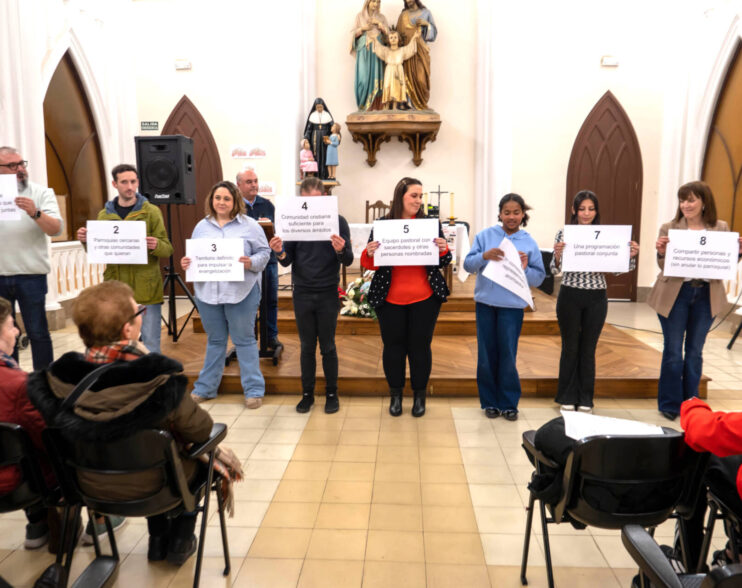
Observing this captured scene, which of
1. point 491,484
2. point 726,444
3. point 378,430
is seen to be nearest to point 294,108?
point 378,430

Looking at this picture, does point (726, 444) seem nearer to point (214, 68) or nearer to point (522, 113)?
point (522, 113)

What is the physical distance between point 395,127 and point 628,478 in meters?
7.30

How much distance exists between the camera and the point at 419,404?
407cm

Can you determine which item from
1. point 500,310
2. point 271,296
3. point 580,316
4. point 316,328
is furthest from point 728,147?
point 316,328

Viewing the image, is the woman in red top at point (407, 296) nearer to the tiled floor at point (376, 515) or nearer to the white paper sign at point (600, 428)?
the tiled floor at point (376, 515)

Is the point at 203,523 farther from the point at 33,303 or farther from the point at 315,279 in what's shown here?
the point at 33,303

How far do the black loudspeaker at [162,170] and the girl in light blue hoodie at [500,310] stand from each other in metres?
2.70

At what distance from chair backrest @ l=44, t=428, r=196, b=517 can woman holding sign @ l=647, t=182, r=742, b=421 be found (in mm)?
3218

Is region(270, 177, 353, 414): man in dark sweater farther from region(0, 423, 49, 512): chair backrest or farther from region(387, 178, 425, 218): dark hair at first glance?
region(0, 423, 49, 512): chair backrest

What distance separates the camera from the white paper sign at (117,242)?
3.93 meters

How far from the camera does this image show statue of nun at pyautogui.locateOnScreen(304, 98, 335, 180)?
8273 mm

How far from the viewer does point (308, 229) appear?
12.5 feet

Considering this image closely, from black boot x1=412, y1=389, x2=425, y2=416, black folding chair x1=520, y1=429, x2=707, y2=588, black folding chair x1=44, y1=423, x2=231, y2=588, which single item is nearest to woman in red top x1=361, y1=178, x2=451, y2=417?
black boot x1=412, y1=389, x2=425, y2=416

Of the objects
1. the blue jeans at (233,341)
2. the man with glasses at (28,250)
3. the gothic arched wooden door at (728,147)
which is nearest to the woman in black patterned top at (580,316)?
the blue jeans at (233,341)
